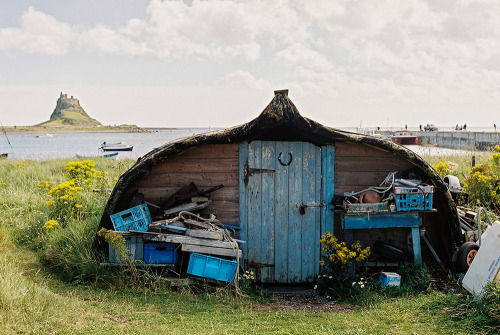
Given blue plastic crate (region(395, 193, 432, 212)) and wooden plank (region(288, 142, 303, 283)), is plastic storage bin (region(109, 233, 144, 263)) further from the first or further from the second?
blue plastic crate (region(395, 193, 432, 212))

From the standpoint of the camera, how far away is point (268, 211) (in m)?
7.63

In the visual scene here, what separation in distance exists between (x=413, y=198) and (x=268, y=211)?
2.57m

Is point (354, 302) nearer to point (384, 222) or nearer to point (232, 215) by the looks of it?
point (384, 222)

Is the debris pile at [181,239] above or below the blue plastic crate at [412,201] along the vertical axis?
below

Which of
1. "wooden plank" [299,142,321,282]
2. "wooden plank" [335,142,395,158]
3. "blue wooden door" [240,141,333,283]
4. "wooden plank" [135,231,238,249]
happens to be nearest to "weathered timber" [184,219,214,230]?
"wooden plank" [135,231,238,249]

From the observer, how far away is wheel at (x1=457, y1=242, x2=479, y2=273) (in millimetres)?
6805

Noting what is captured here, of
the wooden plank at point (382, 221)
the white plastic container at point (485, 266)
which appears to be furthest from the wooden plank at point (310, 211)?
the white plastic container at point (485, 266)

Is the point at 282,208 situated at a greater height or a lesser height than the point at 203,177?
lesser

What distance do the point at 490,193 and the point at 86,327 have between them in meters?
9.48

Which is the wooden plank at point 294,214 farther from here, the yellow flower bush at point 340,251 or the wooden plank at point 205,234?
the wooden plank at point 205,234

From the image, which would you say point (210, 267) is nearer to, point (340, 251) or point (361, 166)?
point (340, 251)

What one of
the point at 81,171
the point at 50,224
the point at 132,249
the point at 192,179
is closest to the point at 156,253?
the point at 132,249

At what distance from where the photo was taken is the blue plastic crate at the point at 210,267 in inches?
267

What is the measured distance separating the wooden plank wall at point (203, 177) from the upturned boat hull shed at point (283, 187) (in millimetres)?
18
